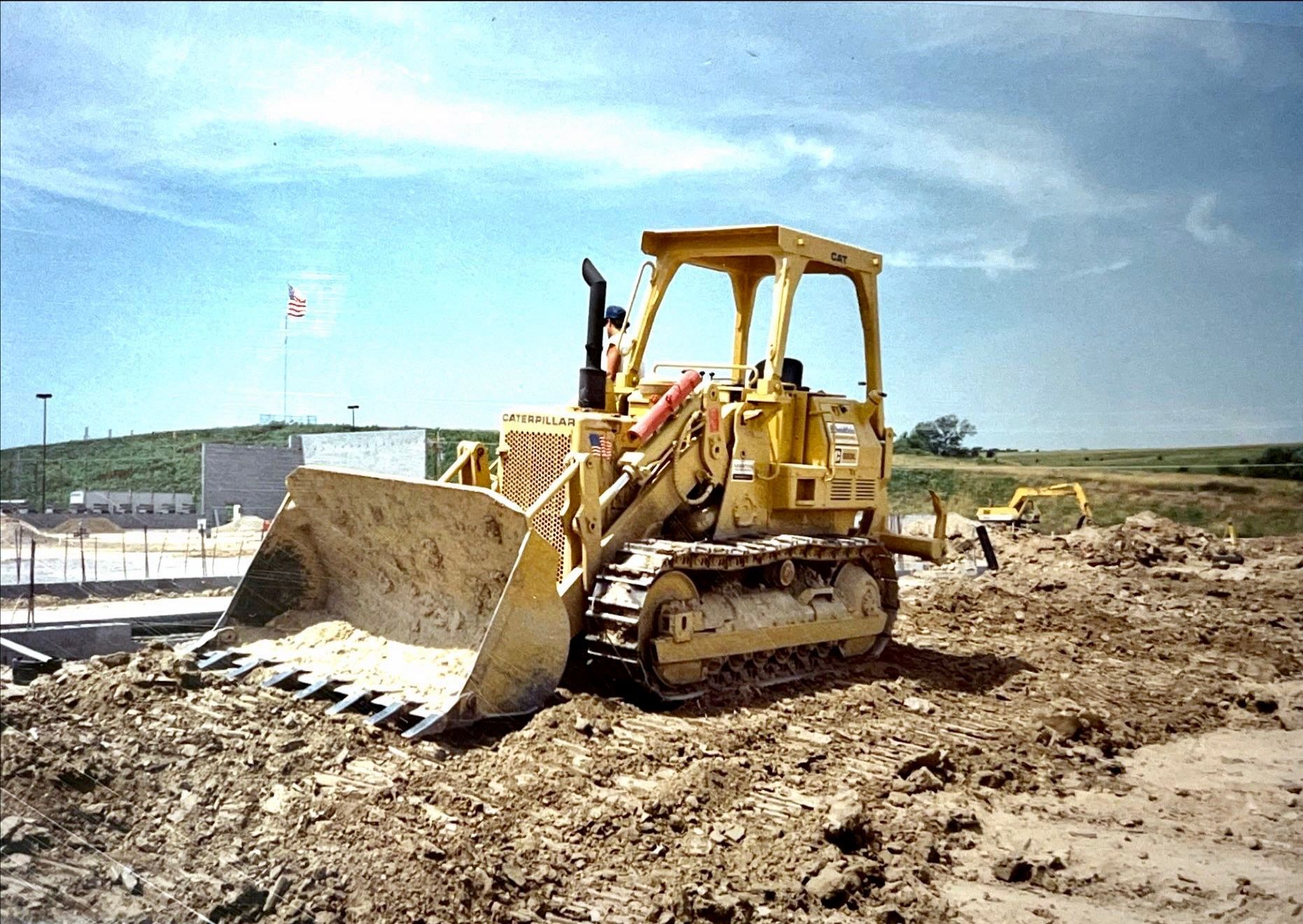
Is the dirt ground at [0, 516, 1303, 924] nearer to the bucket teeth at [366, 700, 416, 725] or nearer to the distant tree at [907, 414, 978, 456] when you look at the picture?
the bucket teeth at [366, 700, 416, 725]

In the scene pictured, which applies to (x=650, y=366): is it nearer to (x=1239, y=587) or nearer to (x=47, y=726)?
(x=47, y=726)

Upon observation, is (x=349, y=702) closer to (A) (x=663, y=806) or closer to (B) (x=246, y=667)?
(B) (x=246, y=667)

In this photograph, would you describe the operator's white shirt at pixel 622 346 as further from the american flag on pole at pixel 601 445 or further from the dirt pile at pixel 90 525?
the dirt pile at pixel 90 525

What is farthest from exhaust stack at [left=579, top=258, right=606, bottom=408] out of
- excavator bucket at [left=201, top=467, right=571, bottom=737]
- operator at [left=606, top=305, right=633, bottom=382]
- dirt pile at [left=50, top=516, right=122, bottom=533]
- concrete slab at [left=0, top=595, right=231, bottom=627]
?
dirt pile at [left=50, top=516, right=122, bottom=533]

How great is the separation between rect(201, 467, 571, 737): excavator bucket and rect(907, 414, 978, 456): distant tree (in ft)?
11.8

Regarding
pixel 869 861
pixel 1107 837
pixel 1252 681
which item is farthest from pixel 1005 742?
pixel 1252 681

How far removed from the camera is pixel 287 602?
23.4ft

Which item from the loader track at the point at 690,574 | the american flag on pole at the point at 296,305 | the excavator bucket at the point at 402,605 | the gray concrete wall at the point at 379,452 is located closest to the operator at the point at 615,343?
the loader track at the point at 690,574

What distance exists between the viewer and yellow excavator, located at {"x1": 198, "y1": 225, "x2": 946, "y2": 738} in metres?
6.05

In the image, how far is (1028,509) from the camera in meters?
17.4

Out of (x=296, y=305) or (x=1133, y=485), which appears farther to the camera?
(x=1133, y=485)

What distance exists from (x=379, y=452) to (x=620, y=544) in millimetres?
6741

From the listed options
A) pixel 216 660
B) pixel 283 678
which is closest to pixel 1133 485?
pixel 283 678

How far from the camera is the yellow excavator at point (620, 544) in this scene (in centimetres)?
605
